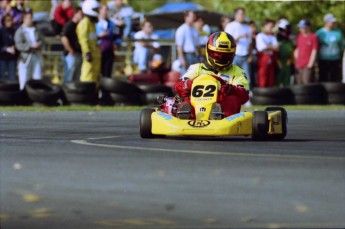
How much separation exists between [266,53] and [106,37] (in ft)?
10.8

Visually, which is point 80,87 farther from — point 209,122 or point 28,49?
point 209,122

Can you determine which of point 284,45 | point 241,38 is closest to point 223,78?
point 241,38

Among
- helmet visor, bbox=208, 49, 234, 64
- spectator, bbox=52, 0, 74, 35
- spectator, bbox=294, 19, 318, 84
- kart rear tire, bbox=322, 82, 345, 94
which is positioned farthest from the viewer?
spectator, bbox=294, 19, 318, 84

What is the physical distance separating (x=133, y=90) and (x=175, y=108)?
8.28 metres

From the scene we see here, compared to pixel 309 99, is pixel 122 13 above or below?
above

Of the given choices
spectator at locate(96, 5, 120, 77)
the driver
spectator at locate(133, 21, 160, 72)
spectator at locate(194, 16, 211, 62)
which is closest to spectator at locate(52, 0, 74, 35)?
spectator at locate(96, 5, 120, 77)

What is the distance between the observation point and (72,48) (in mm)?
21453

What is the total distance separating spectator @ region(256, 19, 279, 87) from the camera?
23094 millimetres

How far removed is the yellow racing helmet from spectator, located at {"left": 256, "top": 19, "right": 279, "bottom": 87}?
385 inches

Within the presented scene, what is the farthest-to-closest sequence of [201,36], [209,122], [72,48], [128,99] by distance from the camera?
[201,36] < [72,48] < [128,99] < [209,122]

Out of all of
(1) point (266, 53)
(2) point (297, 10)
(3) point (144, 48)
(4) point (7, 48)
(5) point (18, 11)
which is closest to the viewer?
(4) point (7, 48)

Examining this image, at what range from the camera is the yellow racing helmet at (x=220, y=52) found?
13203 mm

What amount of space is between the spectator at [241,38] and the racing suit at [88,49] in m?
2.39

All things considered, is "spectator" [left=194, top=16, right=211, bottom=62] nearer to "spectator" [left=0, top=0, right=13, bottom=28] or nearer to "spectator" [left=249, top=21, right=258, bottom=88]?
"spectator" [left=249, top=21, right=258, bottom=88]
